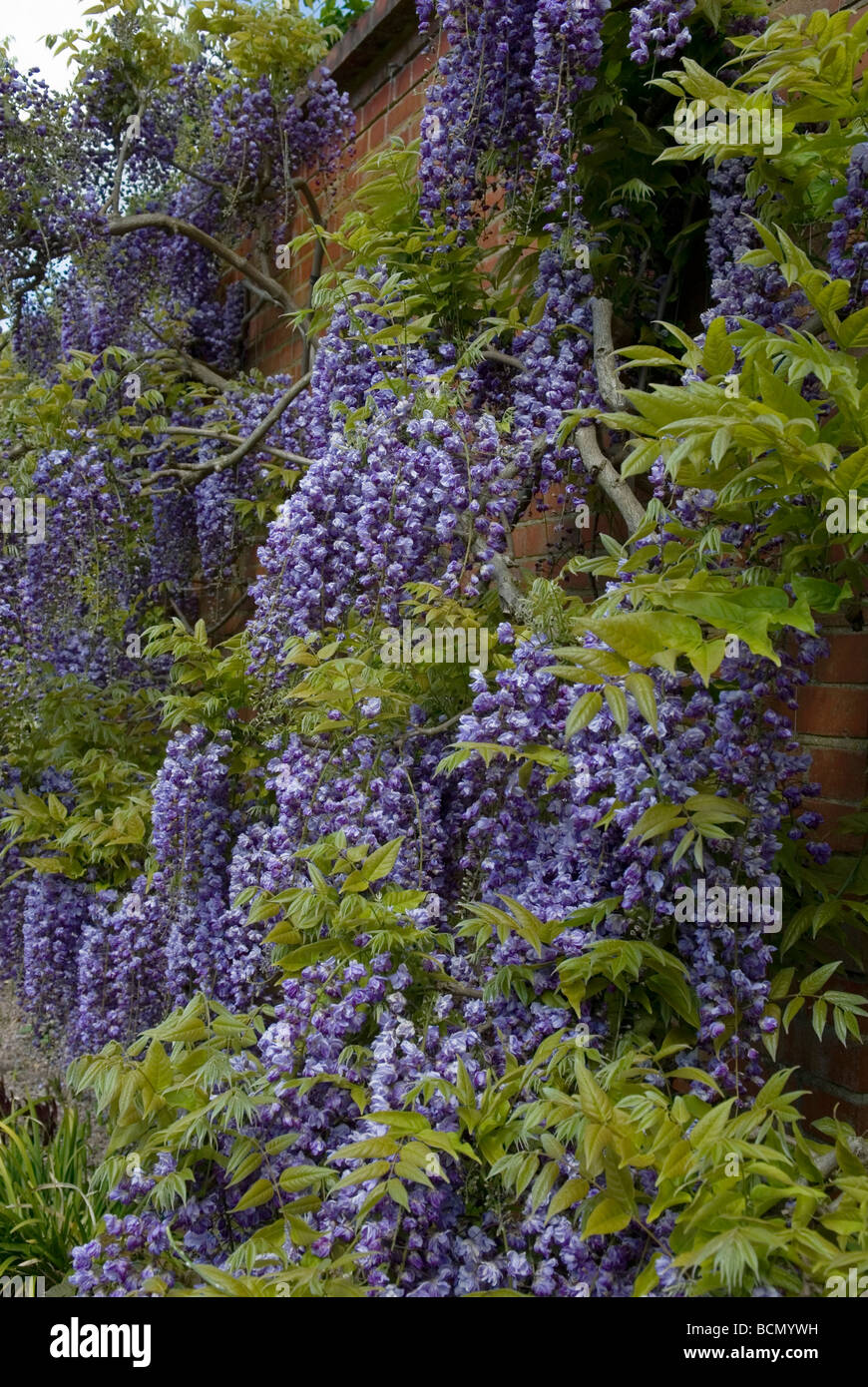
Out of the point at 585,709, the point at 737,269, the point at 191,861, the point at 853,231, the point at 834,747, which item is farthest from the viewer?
the point at 191,861

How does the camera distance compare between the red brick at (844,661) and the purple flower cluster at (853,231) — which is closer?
the purple flower cluster at (853,231)

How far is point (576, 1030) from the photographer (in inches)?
63.3

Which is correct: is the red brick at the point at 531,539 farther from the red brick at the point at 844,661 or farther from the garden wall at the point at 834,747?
the red brick at the point at 844,661

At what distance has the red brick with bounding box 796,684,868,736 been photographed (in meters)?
1.98

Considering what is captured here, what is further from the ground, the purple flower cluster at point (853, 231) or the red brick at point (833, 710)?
the purple flower cluster at point (853, 231)

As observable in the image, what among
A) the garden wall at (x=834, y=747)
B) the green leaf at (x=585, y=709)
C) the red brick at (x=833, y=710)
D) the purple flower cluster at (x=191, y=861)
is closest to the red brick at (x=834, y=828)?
the garden wall at (x=834, y=747)

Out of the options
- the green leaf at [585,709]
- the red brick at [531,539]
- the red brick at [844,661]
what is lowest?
the green leaf at [585,709]

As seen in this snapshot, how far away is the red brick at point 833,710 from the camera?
198 cm

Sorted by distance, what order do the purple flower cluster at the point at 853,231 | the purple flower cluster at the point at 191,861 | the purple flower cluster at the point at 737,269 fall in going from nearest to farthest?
the purple flower cluster at the point at 853,231
the purple flower cluster at the point at 737,269
the purple flower cluster at the point at 191,861

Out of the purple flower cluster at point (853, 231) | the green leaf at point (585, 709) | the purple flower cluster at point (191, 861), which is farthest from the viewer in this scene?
the purple flower cluster at point (191, 861)

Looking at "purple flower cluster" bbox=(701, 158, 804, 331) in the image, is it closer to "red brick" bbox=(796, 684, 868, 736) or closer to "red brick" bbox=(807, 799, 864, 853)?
"red brick" bbox=(796, 684, 868, 736)

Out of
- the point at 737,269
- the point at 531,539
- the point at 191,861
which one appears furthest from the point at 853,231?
the point at 191,861

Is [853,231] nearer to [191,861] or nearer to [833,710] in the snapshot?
[833,710]

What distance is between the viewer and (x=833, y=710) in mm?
2031
